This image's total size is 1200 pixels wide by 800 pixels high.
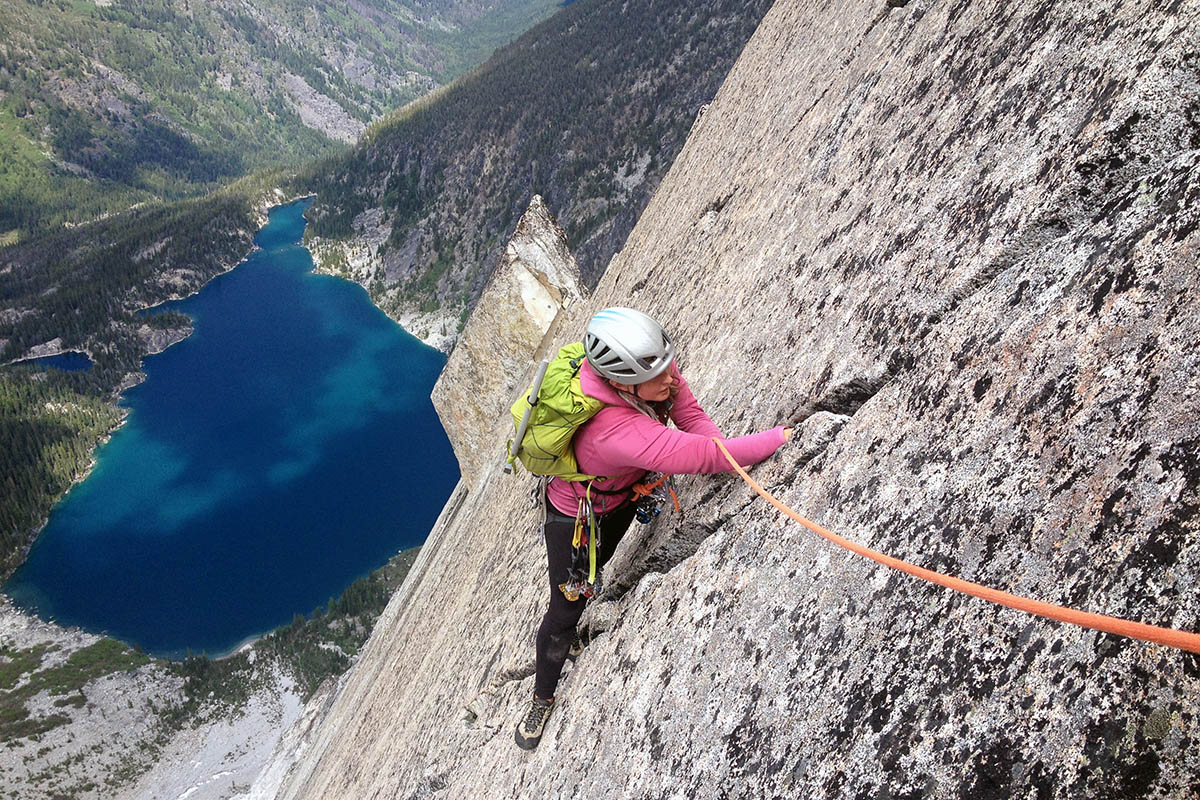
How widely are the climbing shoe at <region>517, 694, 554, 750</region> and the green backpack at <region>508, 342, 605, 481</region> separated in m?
1.83

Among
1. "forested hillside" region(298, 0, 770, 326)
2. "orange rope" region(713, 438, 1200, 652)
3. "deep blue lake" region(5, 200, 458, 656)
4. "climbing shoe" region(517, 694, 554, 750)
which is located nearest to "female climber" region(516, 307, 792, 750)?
"climbing shoe" region(517, 694, 554, 750)

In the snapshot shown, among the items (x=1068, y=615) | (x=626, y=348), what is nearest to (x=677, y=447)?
(x=626, y=348)

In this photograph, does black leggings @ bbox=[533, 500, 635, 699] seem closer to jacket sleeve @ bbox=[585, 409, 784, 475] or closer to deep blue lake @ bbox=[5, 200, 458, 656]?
jacket sleeve @ bbox=[585, 409, 784, 475]

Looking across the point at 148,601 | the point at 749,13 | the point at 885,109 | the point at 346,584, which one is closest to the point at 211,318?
the point at 148,601

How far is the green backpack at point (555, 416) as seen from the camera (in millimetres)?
4082

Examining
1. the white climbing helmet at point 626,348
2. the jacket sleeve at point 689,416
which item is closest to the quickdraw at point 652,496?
the jacket sleeve at point 689,416

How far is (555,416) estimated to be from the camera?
164 inches

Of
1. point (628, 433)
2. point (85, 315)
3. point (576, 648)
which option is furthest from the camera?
point (85, 315)

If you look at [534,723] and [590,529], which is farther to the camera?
[534,723]

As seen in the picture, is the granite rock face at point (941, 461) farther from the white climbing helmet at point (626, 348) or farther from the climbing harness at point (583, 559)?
the white climbing helmet at point (626, 348)

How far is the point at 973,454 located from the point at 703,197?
6.14m

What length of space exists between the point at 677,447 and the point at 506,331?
1155cm

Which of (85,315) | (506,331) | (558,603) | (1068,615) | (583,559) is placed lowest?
Answer: (506,331)

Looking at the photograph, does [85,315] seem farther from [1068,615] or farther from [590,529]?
[1068,615]
